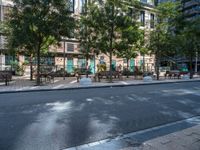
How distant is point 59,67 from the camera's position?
28.9 m

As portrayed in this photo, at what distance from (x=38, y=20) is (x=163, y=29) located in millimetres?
14862

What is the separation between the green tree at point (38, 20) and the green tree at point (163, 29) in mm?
11662

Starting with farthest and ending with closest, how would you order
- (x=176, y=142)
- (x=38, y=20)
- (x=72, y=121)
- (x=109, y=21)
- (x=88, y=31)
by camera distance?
(x=88, y=31)
(x=109, y=21)
(x=38, y=20)
(x=72, y=121)
(x=176, y=142)

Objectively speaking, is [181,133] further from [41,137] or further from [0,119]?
[0,119]

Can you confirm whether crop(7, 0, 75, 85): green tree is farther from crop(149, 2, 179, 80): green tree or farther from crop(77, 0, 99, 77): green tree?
crop(149, 2, 179, 80): green tree

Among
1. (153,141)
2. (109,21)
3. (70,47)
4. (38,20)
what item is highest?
(109,21)

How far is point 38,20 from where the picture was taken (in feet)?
49.5

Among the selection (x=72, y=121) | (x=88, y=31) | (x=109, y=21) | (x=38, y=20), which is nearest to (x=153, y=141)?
(x=72, y=121)

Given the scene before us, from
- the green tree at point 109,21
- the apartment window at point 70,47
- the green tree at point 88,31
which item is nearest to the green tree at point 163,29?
the green tree at point 109,21

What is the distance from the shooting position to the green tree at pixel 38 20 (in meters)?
15.2

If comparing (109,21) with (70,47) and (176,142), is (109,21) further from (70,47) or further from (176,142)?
(70,47)

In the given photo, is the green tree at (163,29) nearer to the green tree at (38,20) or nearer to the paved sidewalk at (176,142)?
the green tree at (38,20)

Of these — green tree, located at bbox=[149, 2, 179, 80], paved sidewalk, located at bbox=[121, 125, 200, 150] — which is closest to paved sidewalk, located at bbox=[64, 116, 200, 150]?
paved sidewalk, located at bbox=[121, 125, 200, 150]

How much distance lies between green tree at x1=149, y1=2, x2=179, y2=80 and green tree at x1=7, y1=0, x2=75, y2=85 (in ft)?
38.3
